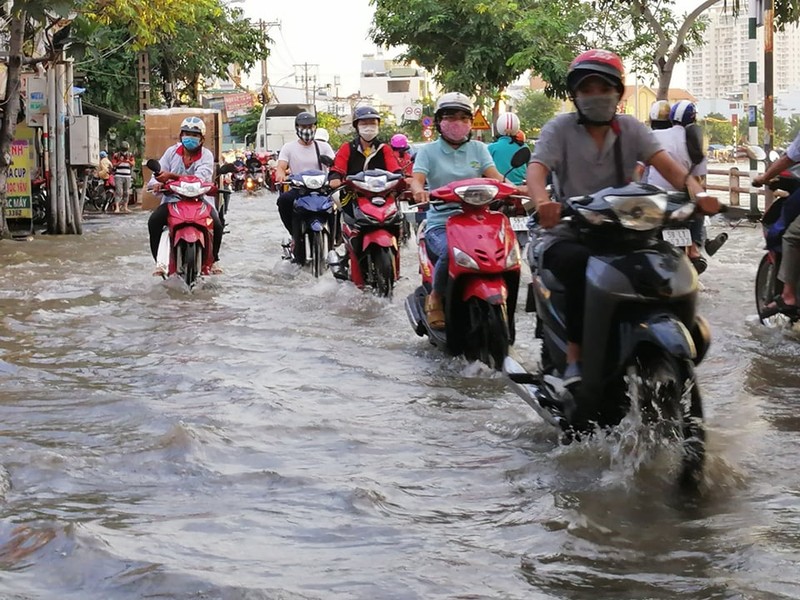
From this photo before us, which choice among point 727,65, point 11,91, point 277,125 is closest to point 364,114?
point 11,91

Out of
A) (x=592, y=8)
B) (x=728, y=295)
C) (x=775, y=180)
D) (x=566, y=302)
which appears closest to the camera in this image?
(x=566, y=302)

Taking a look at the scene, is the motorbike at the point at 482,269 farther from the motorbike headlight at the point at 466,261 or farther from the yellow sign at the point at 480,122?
Result: the yellow sign at the point at 480,122

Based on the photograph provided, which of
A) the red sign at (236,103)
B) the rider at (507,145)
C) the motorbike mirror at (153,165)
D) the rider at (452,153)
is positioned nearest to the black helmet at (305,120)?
the rider at (507,145)

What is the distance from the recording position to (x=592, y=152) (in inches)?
208

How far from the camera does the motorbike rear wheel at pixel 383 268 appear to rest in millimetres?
9969

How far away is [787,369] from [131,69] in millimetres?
29290

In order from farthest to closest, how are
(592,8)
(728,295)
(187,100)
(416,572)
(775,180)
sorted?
(187,100), (592,8), (728,295), (775,180), (416,572)

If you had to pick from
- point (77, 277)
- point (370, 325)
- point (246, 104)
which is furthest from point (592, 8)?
point (246, 104)

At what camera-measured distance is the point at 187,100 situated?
4034cm

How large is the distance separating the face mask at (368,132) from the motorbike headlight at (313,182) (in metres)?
0.88

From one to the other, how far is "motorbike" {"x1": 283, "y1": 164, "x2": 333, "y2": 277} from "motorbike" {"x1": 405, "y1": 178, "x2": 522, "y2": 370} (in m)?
4.82

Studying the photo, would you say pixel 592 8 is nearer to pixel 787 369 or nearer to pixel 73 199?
pixel 73 199

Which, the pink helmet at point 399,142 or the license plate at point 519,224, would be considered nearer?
the license plate at point 519,224

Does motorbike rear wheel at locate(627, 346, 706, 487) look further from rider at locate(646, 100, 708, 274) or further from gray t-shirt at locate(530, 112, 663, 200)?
rider at locate(646, 100, 708, 274)
